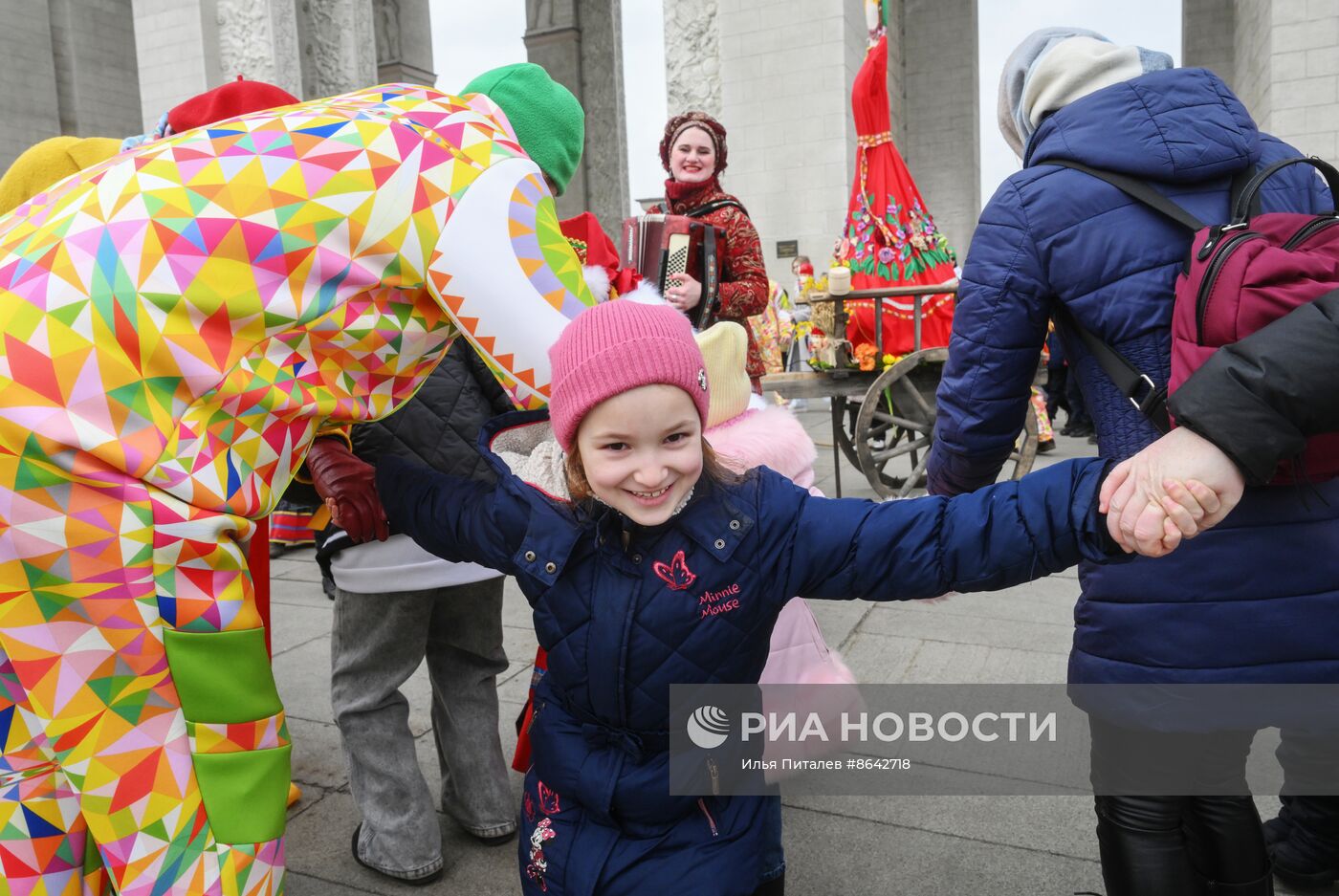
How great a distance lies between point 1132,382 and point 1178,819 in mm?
769

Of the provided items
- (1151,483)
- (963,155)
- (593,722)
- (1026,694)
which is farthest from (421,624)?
(963,155)

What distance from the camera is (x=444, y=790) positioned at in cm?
269

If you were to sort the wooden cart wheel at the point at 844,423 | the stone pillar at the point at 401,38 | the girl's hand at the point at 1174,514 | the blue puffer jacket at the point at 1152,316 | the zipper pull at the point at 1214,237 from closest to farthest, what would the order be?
the girl's hand at the point at 1174,514
the zipper pull at the point at 1214,237
the blue puffer jacket at the point at 1152,316
the wooden cart wheel at the point at 844,423
the stone pillar at the point at 401,38

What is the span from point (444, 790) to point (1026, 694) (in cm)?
199

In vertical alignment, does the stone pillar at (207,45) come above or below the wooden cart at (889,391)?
above

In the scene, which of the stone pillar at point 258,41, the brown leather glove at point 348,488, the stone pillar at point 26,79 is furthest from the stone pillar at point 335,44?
the brown leather glove at point 348,488

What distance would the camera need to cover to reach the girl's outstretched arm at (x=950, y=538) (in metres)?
1.42

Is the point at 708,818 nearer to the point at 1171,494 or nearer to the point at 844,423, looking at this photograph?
the point at 1171,494

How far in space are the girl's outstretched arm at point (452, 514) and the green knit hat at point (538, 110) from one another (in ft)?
2.05

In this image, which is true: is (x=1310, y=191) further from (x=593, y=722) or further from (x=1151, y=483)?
(x=593, y=722)

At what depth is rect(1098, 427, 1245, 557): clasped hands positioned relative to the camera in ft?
4.15

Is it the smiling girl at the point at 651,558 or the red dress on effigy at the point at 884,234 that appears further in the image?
the red dress on effigy at the point at 884,234

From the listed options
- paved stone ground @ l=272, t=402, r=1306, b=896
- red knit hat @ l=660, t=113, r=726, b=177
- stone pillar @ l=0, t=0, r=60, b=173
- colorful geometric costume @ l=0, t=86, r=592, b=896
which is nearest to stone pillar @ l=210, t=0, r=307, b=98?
stone pillar @ l=0, t=0, r=60, b=173

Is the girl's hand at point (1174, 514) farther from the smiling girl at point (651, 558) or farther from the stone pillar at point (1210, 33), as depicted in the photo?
the stone pillar at point (1210, 33)
